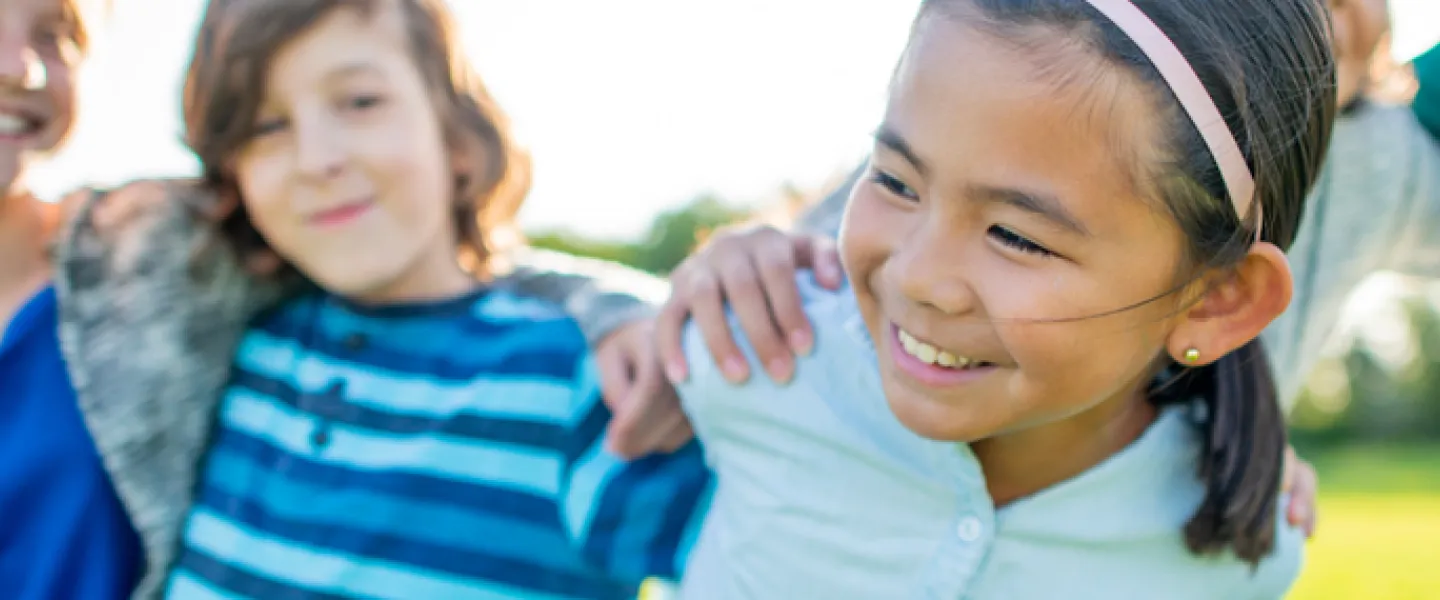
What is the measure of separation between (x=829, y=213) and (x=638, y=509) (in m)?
0.62

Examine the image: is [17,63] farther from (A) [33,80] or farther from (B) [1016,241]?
(B) [1016,241]

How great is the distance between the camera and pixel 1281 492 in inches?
71.4

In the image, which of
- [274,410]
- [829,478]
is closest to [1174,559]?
[829,478]

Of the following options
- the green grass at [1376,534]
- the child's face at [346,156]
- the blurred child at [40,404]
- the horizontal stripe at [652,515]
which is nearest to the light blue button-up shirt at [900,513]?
the horizontal stripe at [652,515]

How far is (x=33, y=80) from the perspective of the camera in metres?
2.10

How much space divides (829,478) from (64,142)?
1.60 m

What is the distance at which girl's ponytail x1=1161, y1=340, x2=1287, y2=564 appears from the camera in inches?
62.3

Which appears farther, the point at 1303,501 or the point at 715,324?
the point at 1303,501

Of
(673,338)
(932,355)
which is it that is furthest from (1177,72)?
(673,338)

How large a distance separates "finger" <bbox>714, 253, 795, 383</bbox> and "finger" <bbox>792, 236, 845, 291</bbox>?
0.10 m

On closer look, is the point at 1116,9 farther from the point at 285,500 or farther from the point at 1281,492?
the point at 285,500

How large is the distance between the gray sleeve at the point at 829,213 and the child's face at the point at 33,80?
1.38 metres

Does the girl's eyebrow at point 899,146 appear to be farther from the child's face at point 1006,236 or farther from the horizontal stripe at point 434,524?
the horizontal stripe at point 434,524

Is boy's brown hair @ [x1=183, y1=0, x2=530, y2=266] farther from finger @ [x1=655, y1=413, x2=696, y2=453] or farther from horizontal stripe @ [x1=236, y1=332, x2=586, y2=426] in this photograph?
finger @ [x1=655, y1=413, x2=696, y2=453]
